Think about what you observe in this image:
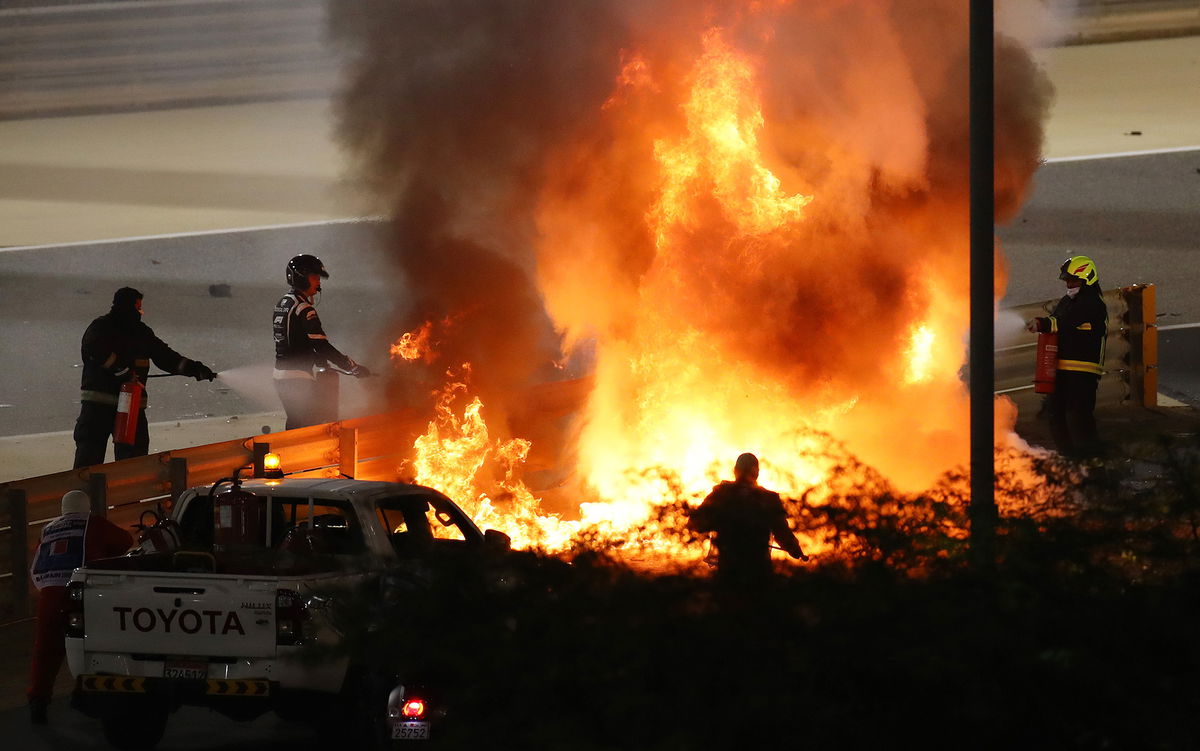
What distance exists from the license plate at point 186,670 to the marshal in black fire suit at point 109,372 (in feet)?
20.7

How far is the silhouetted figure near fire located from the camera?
4609mm

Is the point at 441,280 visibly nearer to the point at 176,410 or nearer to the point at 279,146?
the point at 176,410

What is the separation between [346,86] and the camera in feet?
45.9

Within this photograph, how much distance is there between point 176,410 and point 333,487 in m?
9.72

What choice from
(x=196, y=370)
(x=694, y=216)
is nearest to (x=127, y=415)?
(x=196, y=370)

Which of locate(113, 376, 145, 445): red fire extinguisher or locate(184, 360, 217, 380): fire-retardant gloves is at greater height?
locate(184, 360, 217, 380): fire-retardant gloves

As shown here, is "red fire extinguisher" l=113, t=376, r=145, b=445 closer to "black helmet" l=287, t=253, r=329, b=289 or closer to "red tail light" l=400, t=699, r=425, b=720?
"black helmet" l=287, t=253, r=329, b=289

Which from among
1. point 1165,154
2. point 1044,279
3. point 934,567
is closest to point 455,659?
point 934,567

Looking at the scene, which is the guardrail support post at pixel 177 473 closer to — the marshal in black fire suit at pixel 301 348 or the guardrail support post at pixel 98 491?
the guardrail support post at pixel 98 491

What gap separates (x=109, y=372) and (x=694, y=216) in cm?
533

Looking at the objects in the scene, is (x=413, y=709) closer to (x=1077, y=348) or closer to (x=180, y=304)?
(x=1077, y=348)

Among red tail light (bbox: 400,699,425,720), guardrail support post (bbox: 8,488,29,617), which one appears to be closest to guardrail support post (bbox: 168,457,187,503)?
guardrail support post (bbox: 8,488,29,617)

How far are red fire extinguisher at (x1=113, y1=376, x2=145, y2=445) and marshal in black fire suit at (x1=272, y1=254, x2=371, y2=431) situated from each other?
118 centimetres

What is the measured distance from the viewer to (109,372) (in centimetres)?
1382
